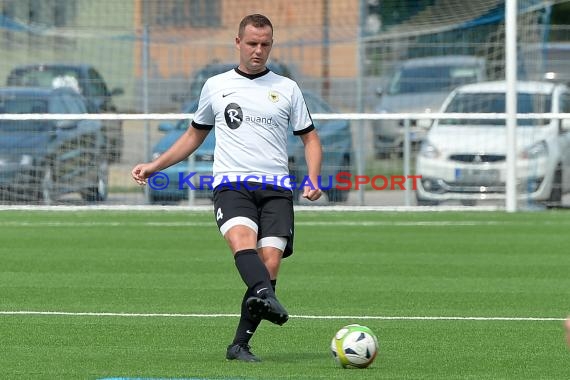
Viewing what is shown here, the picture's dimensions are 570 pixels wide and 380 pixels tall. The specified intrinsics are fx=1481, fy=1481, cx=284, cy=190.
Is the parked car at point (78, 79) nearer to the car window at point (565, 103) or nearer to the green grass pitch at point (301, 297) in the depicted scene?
the green grass pitch at point (301, 297)

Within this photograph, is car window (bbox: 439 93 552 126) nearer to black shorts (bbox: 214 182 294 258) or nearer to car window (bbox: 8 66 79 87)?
car window (bbox: 8 66 79 87)

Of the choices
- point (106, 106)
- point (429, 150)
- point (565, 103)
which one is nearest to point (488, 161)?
point (429, 150)

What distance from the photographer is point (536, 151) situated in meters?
19.9

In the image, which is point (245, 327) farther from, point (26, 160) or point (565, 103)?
point (565, 103)

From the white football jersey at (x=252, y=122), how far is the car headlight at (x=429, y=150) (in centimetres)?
1189

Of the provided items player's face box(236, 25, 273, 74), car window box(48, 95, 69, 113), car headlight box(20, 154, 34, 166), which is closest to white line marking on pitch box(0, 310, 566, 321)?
player's face box(236, 25, 273, 74)

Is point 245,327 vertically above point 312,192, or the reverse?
point 312,192

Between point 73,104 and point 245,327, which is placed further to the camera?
point 73,104

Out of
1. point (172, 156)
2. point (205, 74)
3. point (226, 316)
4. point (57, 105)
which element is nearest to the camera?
point (172, 156)

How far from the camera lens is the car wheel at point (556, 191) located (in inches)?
779

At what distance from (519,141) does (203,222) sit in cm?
465

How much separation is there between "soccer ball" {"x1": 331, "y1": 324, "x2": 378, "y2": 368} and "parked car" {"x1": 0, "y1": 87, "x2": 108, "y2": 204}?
12218 millimetres

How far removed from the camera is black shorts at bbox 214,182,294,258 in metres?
8.11

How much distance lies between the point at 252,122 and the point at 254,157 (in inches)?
7.6
